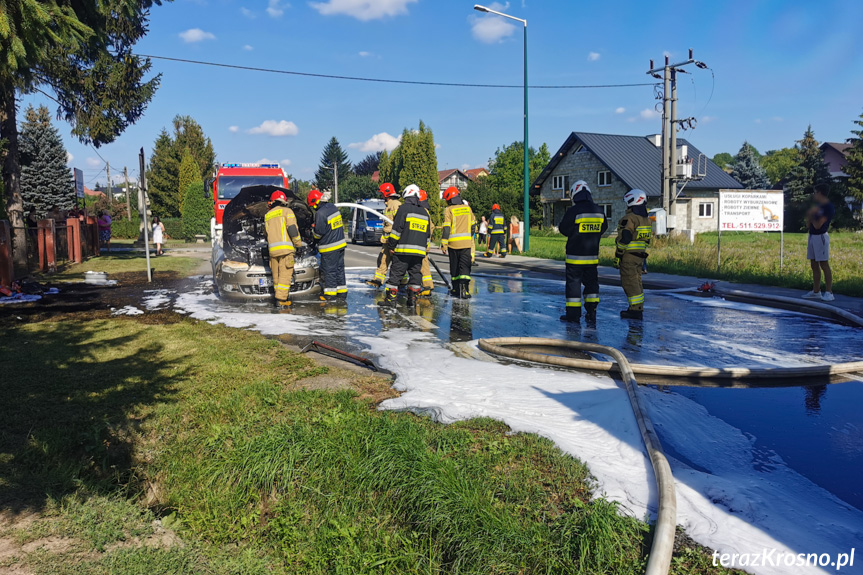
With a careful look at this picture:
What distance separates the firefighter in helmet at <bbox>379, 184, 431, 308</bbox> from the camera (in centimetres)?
1005

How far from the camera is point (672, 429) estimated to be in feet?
14.4

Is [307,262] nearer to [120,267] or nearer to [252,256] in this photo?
[252,256]

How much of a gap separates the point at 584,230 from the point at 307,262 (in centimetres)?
494

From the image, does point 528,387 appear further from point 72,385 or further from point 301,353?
point 72,385

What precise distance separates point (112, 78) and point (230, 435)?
57.8 feet

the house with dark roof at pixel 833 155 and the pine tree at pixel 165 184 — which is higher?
the house with dark roof at pixel 833 155

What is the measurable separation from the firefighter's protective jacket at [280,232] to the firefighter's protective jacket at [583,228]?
438cm

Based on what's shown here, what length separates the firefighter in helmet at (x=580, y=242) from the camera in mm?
8477

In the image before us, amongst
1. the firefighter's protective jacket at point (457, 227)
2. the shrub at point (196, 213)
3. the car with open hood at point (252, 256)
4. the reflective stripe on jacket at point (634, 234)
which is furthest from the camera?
the shrub at point (196, 213)

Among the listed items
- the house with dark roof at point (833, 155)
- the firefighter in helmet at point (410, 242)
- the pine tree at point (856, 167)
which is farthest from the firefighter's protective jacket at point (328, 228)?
the house with dark roof at point (833, 155)

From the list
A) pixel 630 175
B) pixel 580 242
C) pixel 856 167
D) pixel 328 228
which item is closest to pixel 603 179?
pixel 630 175

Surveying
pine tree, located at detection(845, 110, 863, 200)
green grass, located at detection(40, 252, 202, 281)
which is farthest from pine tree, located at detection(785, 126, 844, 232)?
green grass, located at detection(40, 252, 202, 281)

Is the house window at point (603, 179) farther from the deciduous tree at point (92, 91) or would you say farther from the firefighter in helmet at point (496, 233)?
the deciduous tree at point (92, 91)

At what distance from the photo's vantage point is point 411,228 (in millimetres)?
10047
